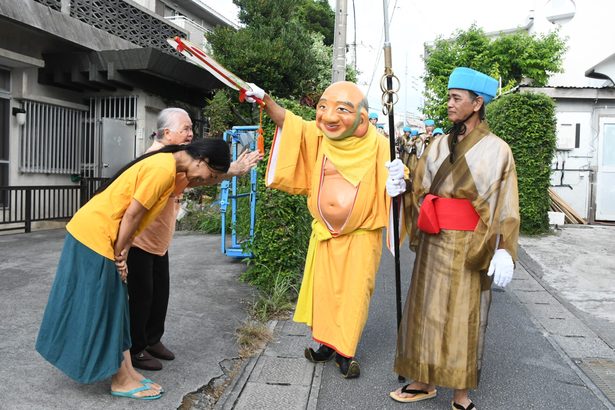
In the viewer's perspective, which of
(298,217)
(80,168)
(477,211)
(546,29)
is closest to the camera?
(477,211)

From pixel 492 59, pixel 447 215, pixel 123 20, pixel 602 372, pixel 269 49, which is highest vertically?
pixel 492 59

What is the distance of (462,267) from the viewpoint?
122 inches

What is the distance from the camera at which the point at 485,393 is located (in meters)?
3.54

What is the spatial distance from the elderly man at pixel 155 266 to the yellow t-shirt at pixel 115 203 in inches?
12.7

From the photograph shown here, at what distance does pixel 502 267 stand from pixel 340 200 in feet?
3.83

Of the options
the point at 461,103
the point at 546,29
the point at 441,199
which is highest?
the point at 546,29

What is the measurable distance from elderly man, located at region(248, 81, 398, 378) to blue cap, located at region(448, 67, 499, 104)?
2.33 feet

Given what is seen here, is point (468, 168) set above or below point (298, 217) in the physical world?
above

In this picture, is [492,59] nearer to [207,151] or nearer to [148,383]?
[207,151]

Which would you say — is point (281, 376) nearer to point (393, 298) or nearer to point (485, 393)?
point (485, 393)

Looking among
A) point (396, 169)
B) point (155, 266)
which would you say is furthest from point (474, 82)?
point (155, 266)

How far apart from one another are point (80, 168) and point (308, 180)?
27.9 feet

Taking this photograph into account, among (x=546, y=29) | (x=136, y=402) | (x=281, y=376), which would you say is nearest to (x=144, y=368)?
(x=136, y=402)

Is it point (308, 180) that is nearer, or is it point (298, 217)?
point (308, 180)
